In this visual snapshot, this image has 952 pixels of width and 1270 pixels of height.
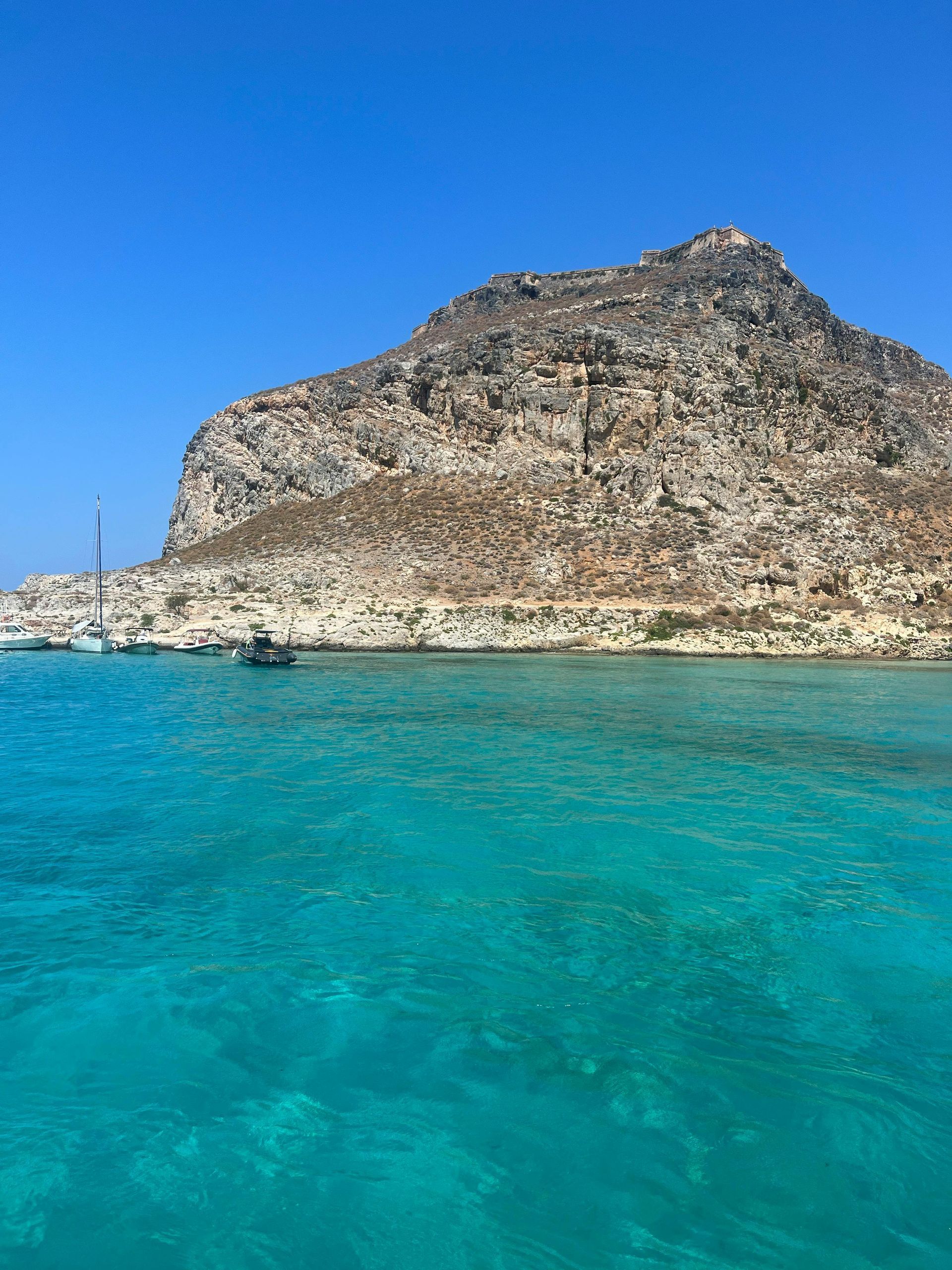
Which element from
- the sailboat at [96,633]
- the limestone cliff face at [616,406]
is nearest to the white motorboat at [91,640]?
the sailboat at [96,633]

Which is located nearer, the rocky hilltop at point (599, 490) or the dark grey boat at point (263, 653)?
the dark grey boat at point (263, 653)

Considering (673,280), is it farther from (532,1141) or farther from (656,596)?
(532,1141)

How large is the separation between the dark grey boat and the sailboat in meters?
8.23

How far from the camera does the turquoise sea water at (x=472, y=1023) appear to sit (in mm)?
4016

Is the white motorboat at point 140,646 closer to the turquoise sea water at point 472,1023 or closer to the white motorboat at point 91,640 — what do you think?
the white motorboat at point 91,640

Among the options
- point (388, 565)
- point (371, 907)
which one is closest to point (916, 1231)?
point (371, 907)

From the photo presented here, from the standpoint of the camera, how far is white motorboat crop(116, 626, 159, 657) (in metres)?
42.8

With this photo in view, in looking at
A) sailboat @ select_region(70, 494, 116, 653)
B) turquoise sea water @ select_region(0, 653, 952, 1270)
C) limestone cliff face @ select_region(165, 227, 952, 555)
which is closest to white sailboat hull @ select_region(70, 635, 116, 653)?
sailboat @ select_region(70, 494, 116, 653)

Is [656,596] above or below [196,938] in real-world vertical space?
above

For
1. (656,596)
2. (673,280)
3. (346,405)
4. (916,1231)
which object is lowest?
(916,1231)

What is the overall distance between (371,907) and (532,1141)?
3.68 metres

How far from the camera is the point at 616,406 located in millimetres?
57562

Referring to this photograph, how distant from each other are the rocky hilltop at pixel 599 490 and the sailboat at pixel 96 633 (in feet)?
5.34

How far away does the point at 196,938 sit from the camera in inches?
280
